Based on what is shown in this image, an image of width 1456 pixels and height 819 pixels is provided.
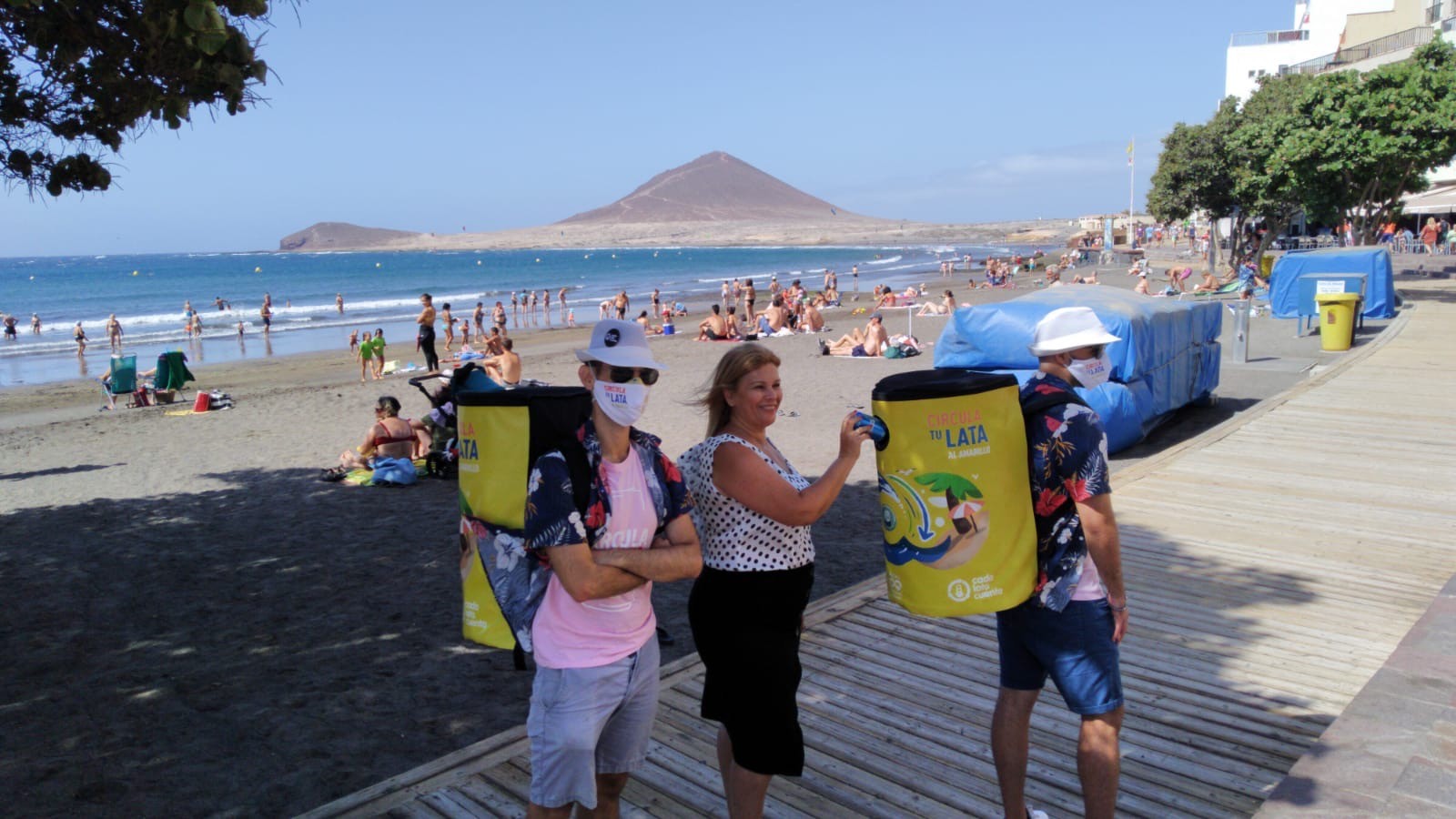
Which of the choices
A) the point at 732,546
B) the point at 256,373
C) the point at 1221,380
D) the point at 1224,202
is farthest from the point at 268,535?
the point at 1224,202

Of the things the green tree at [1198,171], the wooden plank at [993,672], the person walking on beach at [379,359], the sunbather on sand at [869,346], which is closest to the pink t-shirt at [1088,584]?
the wooden plank at [993,672]

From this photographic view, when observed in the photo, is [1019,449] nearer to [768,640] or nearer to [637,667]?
[768,640]

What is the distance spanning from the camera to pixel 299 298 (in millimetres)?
64250

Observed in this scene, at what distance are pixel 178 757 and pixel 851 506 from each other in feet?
19.3

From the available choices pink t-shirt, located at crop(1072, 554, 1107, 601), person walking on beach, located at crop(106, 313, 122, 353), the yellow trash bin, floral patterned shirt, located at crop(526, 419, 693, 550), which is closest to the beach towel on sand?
floral patterned shirt, located at crop(526, 419, 693, 550)

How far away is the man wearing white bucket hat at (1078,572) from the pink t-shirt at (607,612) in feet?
3.77

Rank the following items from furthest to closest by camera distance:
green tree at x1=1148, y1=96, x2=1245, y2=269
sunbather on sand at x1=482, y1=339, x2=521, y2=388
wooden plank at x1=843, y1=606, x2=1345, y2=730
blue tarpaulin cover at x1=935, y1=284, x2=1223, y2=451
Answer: green tree at x1=1148, y1=96, x2=1245, y2=269
sunbather on sand at x1=482, y1=339, x2=521, y2=388
blue tarpaulin cover at x1=935, y1=284, x2=1223, y2=451
wooden plank at x1=843, y1=606, x2=1345, y2=730

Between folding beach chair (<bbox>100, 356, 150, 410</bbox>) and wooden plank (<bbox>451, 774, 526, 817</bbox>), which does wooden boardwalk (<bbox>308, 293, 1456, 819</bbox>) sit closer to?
wooden plank (<bbox>451, 774, 526, 817</bbox>)

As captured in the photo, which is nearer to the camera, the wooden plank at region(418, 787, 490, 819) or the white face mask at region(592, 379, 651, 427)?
the white face mask at region(592, 379, 651, 427)

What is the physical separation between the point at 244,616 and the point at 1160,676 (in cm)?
547

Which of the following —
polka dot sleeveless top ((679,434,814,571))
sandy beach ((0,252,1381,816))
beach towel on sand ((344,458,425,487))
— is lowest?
sandy beach ((0,252,1381,816))

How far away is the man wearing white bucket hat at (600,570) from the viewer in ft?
8.57

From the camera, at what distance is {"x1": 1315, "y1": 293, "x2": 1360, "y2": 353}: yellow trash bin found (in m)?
16.3

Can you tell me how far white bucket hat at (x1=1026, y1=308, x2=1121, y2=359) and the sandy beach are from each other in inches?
125
